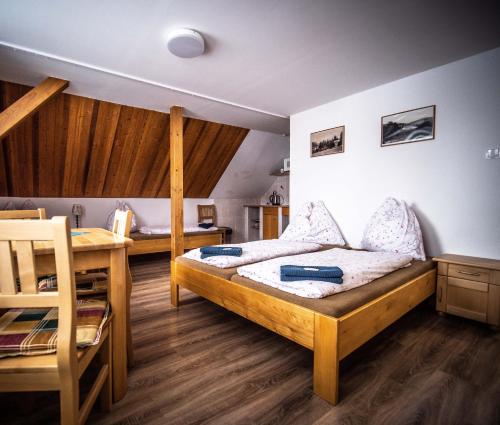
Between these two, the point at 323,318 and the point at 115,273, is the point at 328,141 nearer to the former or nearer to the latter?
the point at 323,318

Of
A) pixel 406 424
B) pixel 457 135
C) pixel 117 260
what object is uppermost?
pixel 457 135

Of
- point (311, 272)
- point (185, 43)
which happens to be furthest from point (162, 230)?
point (311, 272)

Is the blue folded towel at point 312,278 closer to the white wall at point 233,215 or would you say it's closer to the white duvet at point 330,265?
the white duvet at point 330,265

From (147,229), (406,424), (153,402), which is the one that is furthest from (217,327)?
(147,229)

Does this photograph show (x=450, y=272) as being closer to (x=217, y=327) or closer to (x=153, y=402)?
(x=217, y=327)

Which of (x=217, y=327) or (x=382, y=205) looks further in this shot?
(x=382, y=205)

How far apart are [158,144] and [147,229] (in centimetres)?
153

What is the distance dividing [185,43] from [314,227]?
2.49 meters

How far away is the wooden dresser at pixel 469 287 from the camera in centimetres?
221

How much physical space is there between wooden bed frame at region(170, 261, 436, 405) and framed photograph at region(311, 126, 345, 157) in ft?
6.11

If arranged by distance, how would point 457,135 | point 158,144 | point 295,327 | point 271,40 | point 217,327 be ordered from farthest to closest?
point 158,144, point 457,135, point 217,327, point 271,40, point 295,327

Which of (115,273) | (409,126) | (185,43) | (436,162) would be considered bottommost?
(115,273)

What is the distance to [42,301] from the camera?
97cm

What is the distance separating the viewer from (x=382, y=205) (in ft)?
9.98
